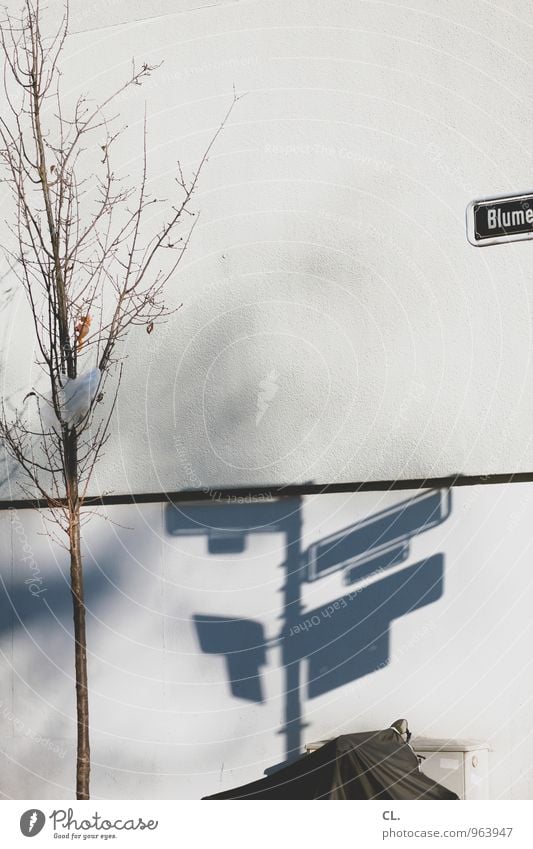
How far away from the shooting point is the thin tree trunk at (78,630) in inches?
255

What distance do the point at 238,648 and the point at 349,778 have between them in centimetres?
230

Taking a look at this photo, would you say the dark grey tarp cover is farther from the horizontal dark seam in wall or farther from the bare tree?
the bare tree

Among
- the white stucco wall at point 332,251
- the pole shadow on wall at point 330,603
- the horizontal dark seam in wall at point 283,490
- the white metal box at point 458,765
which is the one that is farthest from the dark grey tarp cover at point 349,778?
the white stucco wall at point 332,251

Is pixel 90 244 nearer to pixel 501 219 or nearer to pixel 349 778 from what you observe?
pixel 349 778

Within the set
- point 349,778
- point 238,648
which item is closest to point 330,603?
point 238,648

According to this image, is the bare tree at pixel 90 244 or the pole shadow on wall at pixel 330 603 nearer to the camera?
the pole shadow on wall at pixel 330 603

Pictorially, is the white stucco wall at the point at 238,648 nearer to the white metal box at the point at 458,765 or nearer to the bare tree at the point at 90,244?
the white metal box at the point at 458,765

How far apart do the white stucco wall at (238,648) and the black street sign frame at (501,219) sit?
3264 mm

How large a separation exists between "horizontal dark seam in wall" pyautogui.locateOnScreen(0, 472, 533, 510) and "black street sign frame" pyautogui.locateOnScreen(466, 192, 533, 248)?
10.6 ft

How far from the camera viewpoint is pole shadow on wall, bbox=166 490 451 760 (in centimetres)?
745

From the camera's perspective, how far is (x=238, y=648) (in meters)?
7.84

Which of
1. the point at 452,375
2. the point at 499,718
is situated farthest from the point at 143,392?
the point at 499,718

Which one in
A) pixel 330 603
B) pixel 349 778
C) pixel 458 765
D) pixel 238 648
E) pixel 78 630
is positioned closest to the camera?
pixel 349 778

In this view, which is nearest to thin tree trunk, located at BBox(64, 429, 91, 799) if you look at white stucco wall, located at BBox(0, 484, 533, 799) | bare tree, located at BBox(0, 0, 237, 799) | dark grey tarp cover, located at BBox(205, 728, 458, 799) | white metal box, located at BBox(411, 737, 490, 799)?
dark grey tarp cover, located at BBox(205, 728, 458, 799)
